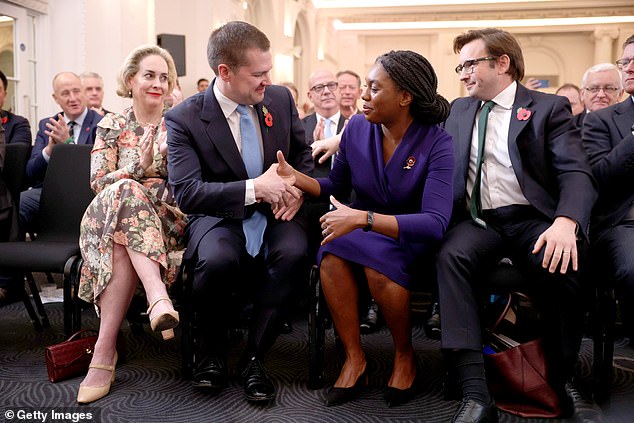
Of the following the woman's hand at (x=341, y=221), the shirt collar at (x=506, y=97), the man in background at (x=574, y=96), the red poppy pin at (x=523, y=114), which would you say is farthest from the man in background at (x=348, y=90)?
the woman's hand at (x=341, y=221)

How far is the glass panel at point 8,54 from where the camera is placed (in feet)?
18.0

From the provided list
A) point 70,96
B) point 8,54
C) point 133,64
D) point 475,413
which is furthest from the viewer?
point 8,54

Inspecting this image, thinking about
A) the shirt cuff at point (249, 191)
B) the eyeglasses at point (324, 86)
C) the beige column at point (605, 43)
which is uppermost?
the beige column at point (605, 43)

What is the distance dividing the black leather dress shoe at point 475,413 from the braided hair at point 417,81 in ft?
3.37

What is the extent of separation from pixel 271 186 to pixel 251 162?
235 millimetres

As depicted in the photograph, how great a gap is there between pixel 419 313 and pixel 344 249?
4.28 feet

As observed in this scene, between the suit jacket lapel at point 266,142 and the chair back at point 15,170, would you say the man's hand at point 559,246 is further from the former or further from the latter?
the chair back at point 15,170

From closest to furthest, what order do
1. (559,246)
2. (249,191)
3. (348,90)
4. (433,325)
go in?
(559,246)
(249,191)
(433,325)
(348,90)

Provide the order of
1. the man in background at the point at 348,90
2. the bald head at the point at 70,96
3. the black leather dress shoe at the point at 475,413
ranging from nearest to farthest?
the black leather dress shoe at the point at 475,413 → the bald head at the point at 70,96 → the man in background at the point at 348,90

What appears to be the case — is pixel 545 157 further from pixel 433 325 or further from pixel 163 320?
pixel 163 320

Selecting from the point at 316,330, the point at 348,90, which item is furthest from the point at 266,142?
the point at 348,90

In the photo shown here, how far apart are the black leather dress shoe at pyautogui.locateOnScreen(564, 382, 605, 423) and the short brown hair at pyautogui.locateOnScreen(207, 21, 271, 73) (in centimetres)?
173

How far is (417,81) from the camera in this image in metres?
2.19

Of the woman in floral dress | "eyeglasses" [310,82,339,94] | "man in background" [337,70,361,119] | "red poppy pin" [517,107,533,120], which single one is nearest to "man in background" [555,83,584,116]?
"man in background" [337,70,361,119]
